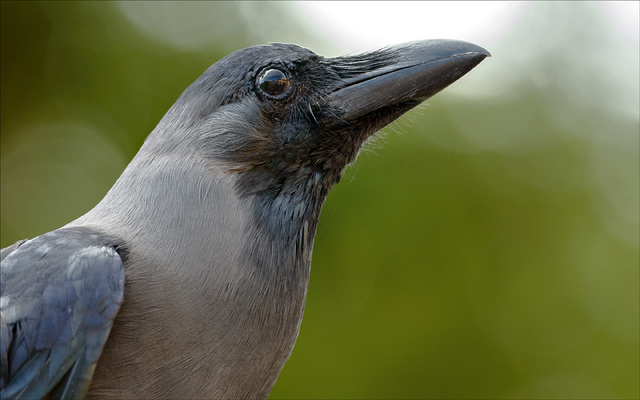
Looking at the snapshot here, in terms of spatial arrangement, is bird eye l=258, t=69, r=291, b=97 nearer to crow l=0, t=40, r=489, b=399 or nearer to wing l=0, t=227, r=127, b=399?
crow l=0, t=40, r=489, b=399

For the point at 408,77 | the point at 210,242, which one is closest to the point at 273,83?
the point at 408,77

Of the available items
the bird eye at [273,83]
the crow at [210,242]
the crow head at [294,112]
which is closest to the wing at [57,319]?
the crow at [210,242]

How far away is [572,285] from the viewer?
30.3 ft

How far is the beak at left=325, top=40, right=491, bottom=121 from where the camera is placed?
3402 mm

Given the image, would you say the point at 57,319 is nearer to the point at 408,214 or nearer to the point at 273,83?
the point at 273,83

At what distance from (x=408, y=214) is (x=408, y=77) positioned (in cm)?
524

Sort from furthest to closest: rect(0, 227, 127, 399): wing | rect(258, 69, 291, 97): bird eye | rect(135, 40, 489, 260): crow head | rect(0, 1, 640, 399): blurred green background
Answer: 1. rect(0, 1, 640, 399): blurred green background
2. rect(258, 69, 291, 97): bird eye
3. rect(135, 40, 489, 260): crow head
4. rect(0, 227, 127, 399): wing

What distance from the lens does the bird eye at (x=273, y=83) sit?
3428 millimetres

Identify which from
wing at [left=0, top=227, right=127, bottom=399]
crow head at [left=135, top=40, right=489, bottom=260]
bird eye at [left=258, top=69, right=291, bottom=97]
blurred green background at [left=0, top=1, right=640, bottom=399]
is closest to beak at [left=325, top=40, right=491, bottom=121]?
crow head at [left=135, top=40, right=489, bottom=260]

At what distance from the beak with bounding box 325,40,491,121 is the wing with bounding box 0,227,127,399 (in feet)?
4.45

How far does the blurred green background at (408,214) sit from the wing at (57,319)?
5.23 meters

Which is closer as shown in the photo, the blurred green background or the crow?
the crow

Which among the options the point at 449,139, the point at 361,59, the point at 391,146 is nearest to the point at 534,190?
the point at 449,139

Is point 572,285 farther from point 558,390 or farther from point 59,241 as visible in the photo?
point 59,241
